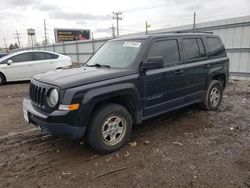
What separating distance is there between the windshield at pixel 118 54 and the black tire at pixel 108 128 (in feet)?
2.82

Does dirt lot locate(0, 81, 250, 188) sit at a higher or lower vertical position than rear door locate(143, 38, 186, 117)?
lower

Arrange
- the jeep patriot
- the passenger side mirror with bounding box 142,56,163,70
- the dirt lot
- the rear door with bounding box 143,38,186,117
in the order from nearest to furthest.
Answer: the dirt lot
the jeep patriot
the passenger side mirror with bounding box 142,56,163,70
the rear door with bounding box 143,38,186,117

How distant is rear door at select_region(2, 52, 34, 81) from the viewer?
397 inches

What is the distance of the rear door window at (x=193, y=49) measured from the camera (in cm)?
469

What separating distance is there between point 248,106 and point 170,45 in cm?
318

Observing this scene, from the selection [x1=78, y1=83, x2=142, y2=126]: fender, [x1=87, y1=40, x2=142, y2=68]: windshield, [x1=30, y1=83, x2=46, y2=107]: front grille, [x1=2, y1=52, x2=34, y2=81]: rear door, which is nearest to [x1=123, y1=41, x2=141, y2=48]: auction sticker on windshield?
[x1=87, y1=40, x2=142, y2=68]: windshield

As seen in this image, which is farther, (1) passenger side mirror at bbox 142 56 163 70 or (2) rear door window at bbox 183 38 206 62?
(2) rear door window at bbox 183 38 206 62

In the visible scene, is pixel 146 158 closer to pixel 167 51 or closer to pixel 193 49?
pixel 167 51

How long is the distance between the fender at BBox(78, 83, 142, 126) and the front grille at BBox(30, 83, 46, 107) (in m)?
0.68

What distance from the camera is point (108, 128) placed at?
3545 mm

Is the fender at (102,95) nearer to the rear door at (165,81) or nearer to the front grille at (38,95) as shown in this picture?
the rear door at (165,81)

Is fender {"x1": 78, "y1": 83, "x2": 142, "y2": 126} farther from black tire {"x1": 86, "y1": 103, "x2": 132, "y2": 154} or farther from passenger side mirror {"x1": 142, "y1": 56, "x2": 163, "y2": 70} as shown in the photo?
passenger side mirror {"x1": 142, "y1": 56, "x2": 163, "y2": 70}

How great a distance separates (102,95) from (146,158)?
1176 mm

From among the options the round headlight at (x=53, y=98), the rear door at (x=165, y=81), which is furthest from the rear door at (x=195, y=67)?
the round headlight at (x=53, y=98)
